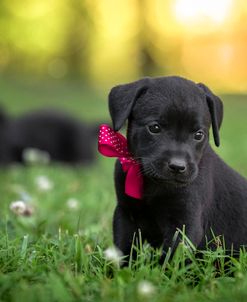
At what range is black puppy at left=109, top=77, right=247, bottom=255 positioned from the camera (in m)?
3.51

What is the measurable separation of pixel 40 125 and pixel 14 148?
592mm

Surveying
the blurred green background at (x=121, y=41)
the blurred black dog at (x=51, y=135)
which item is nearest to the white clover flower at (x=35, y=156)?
the blurred black dog at (x=51, y=135)

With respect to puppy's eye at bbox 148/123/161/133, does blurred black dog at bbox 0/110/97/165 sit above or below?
below

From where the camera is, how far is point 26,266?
312 cm

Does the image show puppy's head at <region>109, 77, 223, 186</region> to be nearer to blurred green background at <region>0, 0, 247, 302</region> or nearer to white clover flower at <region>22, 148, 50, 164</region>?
white clover flower at <region>22, 148, 50, 164</region>

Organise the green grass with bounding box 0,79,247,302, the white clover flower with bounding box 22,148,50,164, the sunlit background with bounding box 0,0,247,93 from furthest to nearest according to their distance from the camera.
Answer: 1. the sunlit background with bounding box 0,0,247,93
2. the white clover flower with bounding box 22,148,50,164
3. the green grass with bounding box 0,79,247,302

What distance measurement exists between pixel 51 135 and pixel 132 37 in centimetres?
2070

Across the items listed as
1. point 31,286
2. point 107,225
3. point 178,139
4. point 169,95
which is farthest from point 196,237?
point 107,225

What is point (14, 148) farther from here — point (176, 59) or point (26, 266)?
point (176, 59)

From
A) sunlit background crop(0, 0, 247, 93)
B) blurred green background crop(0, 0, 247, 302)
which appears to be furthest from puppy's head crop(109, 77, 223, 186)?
sunlit background crop(0, 0, 247, 93)

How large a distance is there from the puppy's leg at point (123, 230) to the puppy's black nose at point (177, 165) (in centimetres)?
54

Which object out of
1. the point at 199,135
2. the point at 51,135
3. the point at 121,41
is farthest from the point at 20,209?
the point at 121,41

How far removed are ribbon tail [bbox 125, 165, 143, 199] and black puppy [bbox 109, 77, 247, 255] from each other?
0.05 meters

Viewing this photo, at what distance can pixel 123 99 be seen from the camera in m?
3.65
